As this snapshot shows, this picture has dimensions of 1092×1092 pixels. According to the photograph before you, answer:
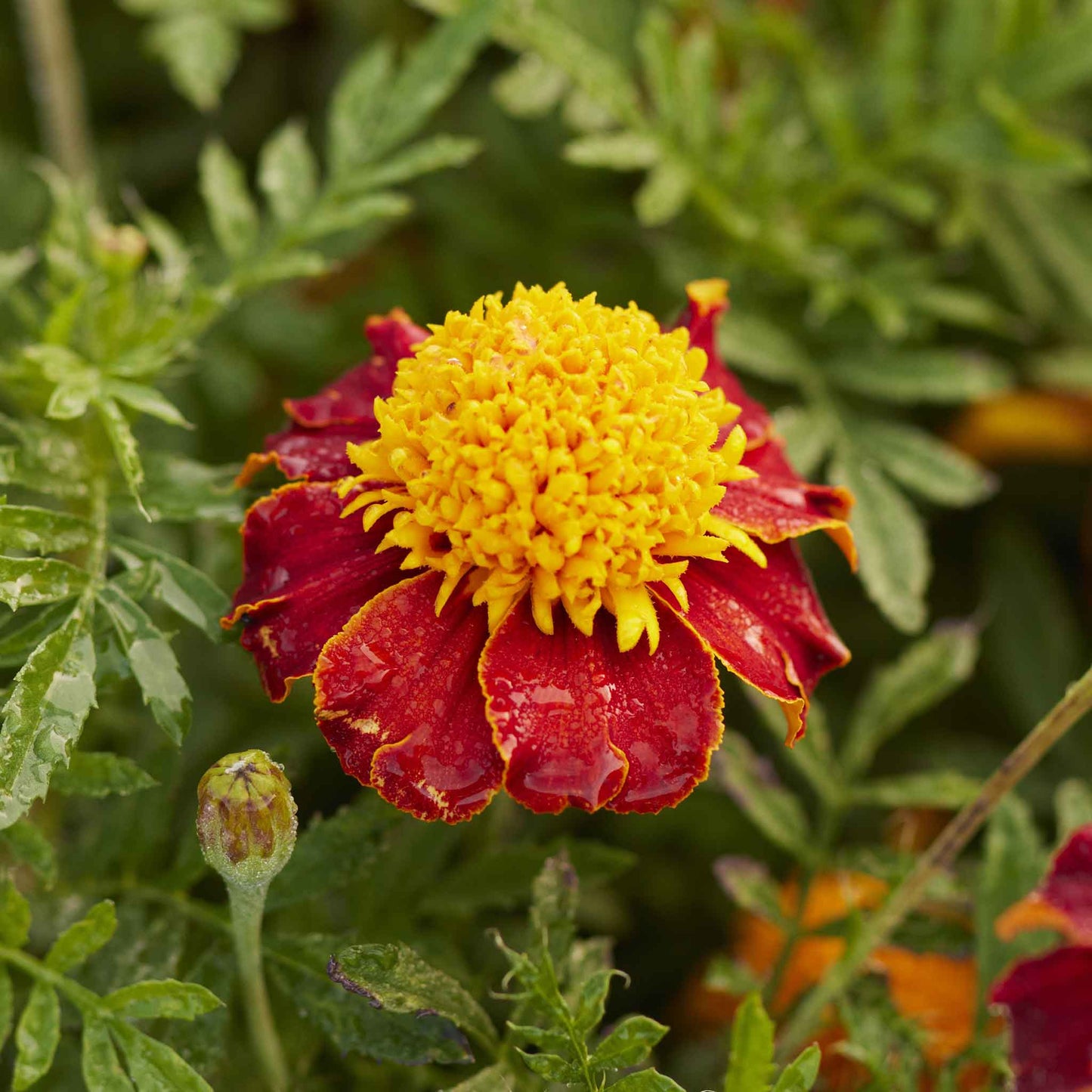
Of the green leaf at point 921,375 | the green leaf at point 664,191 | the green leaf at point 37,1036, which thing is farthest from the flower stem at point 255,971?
the green leaf at point 921,375

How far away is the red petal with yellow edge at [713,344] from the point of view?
1.11m

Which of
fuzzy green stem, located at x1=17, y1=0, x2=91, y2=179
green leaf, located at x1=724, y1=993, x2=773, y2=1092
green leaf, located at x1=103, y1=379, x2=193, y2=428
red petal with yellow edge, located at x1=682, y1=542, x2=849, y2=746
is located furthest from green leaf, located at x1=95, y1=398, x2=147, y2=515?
fuzzy green stem, located at x1=17, y1=0, x2=91, y2=179

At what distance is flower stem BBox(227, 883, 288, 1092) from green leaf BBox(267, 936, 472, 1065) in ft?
0.08

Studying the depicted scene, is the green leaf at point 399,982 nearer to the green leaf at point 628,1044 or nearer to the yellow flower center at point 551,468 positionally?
the green leaf at point 628,1044

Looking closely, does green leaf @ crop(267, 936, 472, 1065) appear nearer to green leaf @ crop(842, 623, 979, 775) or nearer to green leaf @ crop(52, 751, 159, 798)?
green leaf @ crop(52, 751, 159, 798)

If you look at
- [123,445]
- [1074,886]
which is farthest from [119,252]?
[1074,886]

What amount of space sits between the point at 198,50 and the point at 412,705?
3.28 ft

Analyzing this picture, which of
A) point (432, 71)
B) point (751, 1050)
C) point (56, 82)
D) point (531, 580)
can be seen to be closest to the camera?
point (751, 1050)

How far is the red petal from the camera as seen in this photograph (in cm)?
101

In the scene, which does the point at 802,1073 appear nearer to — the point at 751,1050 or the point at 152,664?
the point at 751,1050

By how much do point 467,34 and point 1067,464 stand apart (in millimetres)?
1117

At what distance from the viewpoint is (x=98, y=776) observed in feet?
3.03

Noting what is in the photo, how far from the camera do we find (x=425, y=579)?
92cm

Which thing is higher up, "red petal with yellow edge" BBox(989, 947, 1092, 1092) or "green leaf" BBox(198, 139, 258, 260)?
"green leaf" BBox(198, 139, 258, 260)
